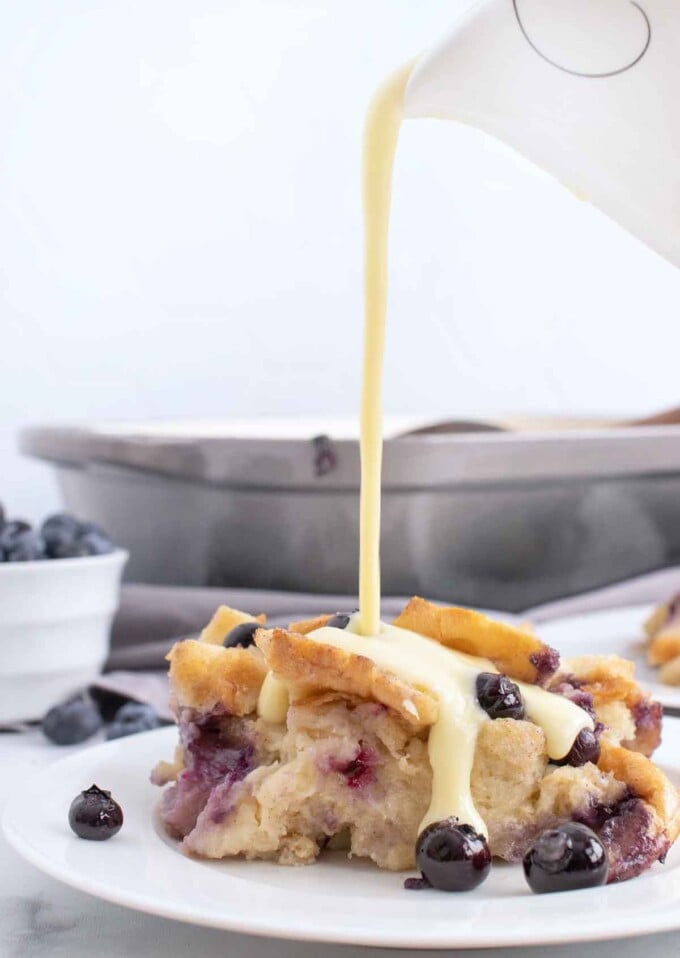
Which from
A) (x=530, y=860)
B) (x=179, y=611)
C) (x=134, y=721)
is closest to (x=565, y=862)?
(x=530, y=860)

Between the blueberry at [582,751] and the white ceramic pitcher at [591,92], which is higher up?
the white ceramic pitcher at [591,92]

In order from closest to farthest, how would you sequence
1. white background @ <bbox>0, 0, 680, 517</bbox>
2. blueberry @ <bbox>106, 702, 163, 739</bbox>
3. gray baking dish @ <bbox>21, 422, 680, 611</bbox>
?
1. blueberry @ <bbox>106, 702, 163, 739</bbox>
2. gray baking dish @ <bbox>21, 422, 680, 611</bbox>
3. white background @ <bbox>0, 0, 680, 517</bbox>

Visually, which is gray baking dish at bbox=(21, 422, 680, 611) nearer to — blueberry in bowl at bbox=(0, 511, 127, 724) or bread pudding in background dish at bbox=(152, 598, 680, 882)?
blueberry in bowl at bbox=(0, 511, 127, 724)

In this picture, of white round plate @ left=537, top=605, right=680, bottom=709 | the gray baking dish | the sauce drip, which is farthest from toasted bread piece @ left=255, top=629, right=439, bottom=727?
the gray baking dish

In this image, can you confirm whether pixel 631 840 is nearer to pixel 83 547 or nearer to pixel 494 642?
pixel 494 642

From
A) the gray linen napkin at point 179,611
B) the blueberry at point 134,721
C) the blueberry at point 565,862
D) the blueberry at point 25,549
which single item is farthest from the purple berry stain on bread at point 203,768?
the gray linen napkin at point 179,611

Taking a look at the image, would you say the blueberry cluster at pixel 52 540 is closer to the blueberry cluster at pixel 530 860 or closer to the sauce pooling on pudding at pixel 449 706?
the sauce pooling on pudding at pixel 449 706
